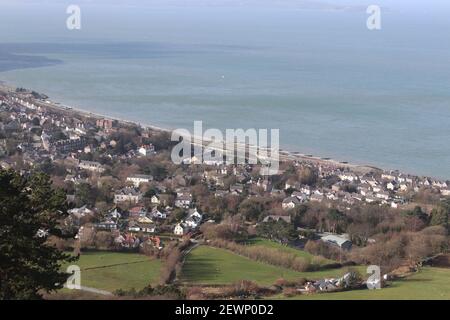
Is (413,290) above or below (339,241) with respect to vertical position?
above

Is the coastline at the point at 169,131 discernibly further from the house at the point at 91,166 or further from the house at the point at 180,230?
the house at the point at 180,230

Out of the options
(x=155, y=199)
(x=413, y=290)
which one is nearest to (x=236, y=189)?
(x=155, y=199)

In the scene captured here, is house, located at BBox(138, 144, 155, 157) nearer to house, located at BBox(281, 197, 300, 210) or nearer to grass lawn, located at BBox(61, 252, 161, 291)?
house, located at BBox(281, 197, 300, 210)

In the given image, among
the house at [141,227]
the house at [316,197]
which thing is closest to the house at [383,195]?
the house at [316,197]

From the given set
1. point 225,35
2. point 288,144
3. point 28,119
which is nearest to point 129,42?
point 225,35

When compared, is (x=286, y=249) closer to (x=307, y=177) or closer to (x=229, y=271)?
(x=229, y=271)

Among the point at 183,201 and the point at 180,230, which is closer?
the point at 180,230
